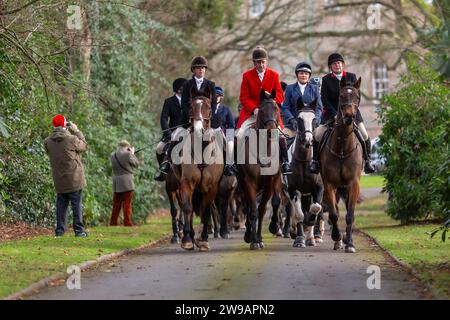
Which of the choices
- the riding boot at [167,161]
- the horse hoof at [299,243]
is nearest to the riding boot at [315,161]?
the horse hoof at [299,243]

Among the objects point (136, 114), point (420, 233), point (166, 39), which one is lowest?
point (420, 233)

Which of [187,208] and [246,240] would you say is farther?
[246,240]

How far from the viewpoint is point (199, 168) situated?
19.0 metres

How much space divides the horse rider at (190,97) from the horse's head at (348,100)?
230 cm

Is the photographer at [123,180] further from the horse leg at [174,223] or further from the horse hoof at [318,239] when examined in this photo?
the horse hoof at [318,239]

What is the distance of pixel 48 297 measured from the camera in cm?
1233

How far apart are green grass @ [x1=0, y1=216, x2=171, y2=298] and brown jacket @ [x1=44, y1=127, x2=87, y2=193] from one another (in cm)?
118

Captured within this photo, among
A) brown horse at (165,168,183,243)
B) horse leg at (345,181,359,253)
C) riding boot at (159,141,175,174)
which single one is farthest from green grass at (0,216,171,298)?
horse leg at (345,181,359,253)

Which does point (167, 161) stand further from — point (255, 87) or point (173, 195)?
point (173, 195)

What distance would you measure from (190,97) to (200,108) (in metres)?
0.51

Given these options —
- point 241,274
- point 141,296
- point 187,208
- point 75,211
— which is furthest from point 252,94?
point 141,296
